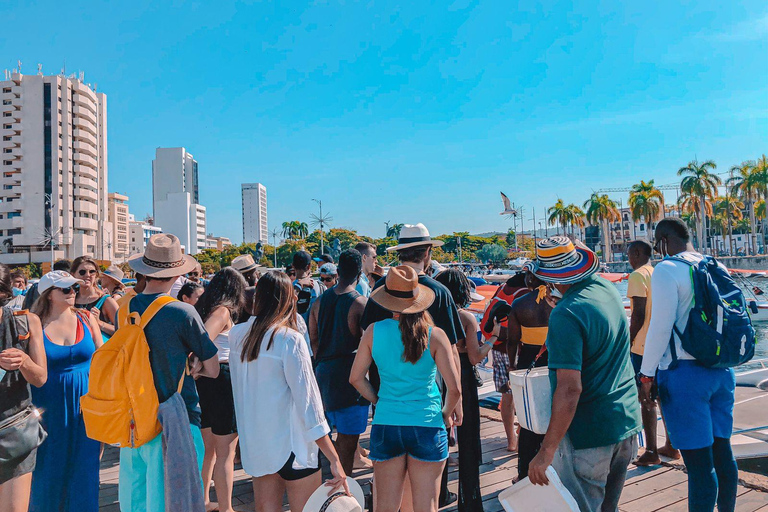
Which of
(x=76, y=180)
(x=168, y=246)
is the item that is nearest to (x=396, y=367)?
(x=168, y=246)

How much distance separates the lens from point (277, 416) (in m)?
2.75

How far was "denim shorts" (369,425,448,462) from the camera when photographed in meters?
2.76

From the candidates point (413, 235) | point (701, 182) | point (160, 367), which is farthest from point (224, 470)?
point (701, 182)

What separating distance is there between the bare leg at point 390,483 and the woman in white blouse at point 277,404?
1.14 feet

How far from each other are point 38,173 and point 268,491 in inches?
3159

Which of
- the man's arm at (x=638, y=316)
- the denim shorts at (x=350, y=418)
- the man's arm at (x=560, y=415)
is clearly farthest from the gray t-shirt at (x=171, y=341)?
the man's arm at (x=638, y=316)

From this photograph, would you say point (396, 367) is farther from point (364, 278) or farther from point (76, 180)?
point (76, 180)

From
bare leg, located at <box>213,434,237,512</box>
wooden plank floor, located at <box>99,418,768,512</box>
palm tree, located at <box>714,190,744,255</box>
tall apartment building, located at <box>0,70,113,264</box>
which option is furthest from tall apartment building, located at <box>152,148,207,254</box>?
bare leg, located at <box>213,434,237,512</box>

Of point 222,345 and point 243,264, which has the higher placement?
point 243,264

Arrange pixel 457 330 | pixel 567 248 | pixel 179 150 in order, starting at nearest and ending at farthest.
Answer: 1. pixel 567 248
2. pixel 457 330
3. pixel 179 150

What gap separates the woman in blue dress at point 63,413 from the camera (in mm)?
3178

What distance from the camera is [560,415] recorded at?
2344 millimetres

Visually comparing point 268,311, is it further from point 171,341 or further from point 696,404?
point 696,404

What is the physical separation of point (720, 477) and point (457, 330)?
1.78m
